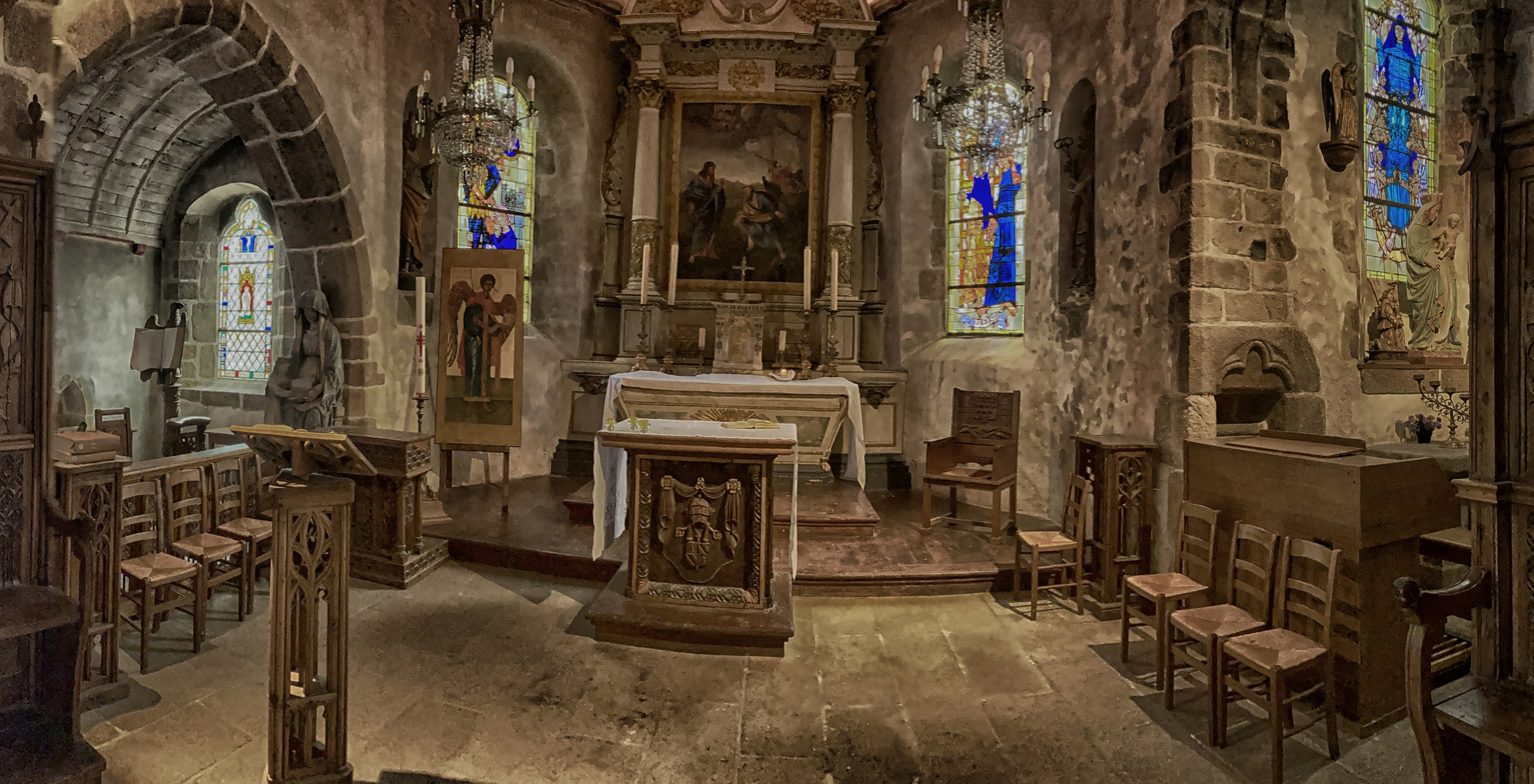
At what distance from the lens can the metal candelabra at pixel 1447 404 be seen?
464 cm

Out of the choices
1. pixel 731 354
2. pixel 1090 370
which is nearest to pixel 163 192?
pixel 731 354

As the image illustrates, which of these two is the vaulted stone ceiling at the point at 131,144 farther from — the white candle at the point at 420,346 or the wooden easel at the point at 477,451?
the wooden easel at the point at 477,451

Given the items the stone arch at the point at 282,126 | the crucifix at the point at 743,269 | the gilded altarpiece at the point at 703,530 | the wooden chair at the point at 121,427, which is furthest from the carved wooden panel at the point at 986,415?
the wooden chair at the point at 121,427

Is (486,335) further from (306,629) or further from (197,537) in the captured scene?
(306,629)

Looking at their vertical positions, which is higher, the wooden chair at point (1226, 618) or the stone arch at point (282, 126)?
the stone arch at point (282, 126)

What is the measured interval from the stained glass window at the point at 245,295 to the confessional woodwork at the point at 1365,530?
9703mm

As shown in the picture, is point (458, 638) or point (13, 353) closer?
point (13, 353)

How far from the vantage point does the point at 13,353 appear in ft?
8.17

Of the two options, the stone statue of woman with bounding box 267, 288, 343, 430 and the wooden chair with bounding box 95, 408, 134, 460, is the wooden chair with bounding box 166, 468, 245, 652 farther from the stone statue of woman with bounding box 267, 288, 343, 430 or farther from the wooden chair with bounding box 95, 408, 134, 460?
the wooden chair with bounding box 95, 408, 134, 460

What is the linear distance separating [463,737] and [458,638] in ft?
3.37

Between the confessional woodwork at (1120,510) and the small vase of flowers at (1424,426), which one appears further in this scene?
the small vase of flowers at (1424,426)

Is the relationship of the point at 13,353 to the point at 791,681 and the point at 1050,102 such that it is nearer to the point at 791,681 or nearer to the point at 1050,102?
the point at 791,681

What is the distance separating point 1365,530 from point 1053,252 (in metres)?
3.66

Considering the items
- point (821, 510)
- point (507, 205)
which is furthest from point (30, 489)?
point (507, 205)
